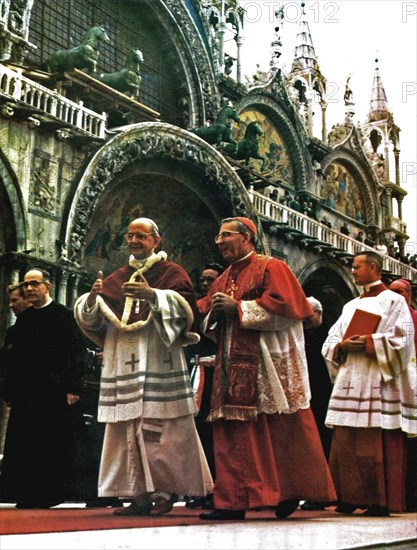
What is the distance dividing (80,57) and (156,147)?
1.94 meters

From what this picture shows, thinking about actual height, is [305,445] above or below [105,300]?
below

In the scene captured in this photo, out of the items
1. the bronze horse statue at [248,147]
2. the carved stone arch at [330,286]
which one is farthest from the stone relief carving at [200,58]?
the carved stone arch at [330,286]

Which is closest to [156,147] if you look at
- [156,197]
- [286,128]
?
[156,197]

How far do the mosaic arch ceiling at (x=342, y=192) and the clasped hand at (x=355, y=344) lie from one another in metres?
18.6

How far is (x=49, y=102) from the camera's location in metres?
13.2

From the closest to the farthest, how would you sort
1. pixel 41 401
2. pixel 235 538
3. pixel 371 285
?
pixel 235 538
pixel 41 401
pixel 371 285

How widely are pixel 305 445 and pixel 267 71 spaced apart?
18.5 m

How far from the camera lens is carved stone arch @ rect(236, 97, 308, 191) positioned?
21861mm

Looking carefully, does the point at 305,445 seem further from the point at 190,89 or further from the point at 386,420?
the point at 190,89

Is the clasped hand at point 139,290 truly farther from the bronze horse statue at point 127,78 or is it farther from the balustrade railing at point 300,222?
the balustrade railing at point 300,222

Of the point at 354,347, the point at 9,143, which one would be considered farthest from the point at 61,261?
the point at 354,347

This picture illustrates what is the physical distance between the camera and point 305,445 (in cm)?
550

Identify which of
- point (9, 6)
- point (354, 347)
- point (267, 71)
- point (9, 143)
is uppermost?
point (267, 71)

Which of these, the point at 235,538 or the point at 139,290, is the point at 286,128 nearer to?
the point at 139,290
